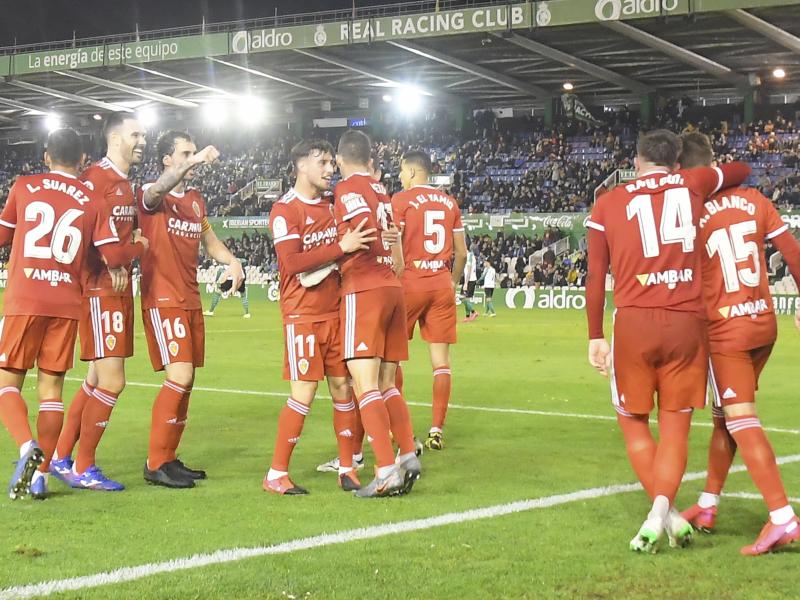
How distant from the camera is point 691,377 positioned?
5.21 m

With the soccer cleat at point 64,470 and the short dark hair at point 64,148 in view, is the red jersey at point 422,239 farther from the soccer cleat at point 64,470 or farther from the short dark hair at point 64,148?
the soccer cleat at point 64,470

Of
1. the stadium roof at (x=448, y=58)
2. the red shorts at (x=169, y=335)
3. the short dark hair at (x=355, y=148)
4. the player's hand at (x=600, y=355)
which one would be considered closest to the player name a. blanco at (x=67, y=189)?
the red shorts at (x=169, y=335)

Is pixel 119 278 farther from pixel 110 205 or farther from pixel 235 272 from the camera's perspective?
pixel 235 272

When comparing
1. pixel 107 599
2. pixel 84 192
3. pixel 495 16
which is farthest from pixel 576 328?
pixel 107 599

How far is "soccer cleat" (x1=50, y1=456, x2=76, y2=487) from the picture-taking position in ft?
22.3

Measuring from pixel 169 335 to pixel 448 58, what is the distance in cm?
3231

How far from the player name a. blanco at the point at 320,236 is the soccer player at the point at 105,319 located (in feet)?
3.86

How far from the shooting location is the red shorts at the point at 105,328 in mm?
6949

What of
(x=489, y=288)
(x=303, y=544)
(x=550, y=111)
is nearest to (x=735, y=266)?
(x=303, y=544)

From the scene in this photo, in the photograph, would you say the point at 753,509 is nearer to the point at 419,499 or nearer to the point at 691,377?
the point at 691,377

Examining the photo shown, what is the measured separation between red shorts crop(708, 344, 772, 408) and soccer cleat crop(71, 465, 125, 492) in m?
3.70

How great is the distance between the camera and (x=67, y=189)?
6.57 m

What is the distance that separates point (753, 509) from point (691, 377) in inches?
50.4

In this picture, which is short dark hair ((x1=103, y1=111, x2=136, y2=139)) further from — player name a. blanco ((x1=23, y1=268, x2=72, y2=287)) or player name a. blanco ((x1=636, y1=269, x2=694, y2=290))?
player name a. blanco ((x1=636, y1=269, x2=694, y2=290))
